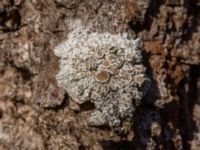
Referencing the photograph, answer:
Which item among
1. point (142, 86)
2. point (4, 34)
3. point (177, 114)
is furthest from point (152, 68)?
point (4, 34)

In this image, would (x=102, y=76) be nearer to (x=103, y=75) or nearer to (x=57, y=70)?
(x=103, y=75)

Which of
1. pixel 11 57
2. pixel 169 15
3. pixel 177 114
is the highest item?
pixel 169 15

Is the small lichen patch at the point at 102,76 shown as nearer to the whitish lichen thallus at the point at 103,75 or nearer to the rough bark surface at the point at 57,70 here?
the whitish lichen thallus at the point at 103,75

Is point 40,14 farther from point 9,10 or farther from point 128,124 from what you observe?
point 128,124

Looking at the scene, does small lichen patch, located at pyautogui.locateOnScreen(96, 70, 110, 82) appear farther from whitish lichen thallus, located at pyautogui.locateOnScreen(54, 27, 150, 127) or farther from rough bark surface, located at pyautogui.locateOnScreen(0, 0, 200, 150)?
rough bark surface, located at pyautogui.locateOnScreen(0, 0, 200, 150)

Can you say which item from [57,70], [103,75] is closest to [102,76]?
[103,75]

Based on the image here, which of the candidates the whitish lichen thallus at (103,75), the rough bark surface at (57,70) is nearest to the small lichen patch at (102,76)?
the whitish lichen thallus at (103,75)

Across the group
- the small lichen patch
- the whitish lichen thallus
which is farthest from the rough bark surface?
the small lichen patch
